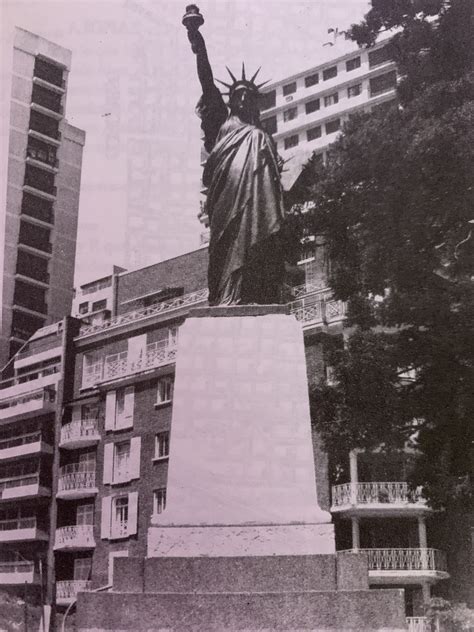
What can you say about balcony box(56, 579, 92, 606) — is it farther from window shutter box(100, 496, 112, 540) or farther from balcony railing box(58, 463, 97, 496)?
balcony railing box(58, 463, 97, 496)

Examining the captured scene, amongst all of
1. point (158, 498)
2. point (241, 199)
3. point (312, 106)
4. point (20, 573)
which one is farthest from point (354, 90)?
point (241, 199)

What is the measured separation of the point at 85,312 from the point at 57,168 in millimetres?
8956

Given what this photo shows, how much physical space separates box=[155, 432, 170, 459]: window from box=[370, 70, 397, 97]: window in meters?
20.0

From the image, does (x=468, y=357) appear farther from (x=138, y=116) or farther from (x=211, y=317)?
(x=138, y=116)

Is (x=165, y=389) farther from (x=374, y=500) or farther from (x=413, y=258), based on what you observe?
(x=413, y=258)

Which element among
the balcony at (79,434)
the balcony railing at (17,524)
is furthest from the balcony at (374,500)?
the balcony railing at (17,524)

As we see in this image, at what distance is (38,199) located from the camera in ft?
71.9

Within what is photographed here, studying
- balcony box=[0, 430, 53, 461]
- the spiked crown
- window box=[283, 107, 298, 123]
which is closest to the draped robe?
the spiked crown

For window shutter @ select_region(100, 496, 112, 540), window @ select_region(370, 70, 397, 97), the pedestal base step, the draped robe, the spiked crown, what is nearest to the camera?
the pedestal base step

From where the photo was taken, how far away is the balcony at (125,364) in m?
18.6

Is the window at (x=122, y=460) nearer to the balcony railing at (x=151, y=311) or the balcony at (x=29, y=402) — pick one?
the balcony at (x=29, y=402)

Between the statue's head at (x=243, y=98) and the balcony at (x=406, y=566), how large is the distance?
11.4 meters

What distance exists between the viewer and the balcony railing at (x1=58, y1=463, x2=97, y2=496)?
1827 centimetres

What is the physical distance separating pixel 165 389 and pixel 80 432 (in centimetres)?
207
